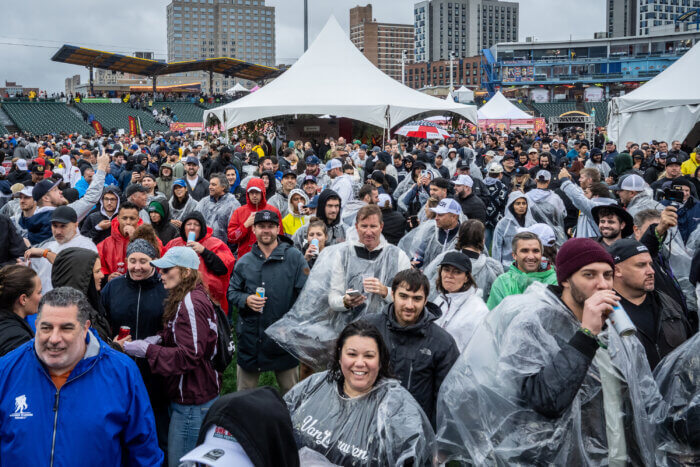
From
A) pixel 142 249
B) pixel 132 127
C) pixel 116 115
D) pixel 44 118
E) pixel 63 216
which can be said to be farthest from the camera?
pixel 116 115

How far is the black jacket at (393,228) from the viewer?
6383mm

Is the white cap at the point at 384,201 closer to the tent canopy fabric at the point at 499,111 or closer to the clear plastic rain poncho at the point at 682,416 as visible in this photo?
the clear plastic rain poncho at the point at 682,416

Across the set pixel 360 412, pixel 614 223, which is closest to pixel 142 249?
pixel 360 412

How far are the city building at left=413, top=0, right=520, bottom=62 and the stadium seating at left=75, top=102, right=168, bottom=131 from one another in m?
143

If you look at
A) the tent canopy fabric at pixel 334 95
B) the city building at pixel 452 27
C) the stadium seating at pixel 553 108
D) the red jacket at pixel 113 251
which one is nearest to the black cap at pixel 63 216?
the red jacket at pixel 113 251

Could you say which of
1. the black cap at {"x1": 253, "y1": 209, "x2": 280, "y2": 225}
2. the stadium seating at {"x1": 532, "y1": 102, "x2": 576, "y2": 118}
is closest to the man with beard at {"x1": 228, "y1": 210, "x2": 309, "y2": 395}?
the black cap at {"x1": 253, "y1": 209, "x2": 280, "y2": 225}

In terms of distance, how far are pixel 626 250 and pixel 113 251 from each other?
155 inches

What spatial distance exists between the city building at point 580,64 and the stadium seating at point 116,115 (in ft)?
168

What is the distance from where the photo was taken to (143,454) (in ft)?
8.93

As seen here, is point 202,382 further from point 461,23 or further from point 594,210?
point 461,23

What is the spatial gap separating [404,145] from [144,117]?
101 feet

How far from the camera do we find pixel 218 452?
1.71 m

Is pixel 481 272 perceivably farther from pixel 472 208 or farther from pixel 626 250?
pixel 472 208

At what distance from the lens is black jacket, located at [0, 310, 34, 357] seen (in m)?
2.84
